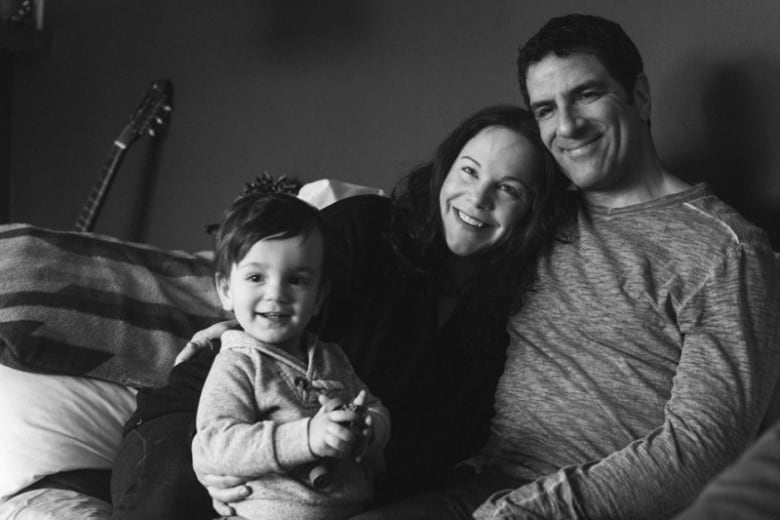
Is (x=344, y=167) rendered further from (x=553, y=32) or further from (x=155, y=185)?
(x=553, y=32)

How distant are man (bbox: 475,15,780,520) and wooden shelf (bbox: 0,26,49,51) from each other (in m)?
2.20

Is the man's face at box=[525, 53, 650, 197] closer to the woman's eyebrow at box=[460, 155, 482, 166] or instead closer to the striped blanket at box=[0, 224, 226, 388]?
the woman's eyebrow at box=[460, 155, 482, 166]

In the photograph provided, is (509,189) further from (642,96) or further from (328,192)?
(328,192)

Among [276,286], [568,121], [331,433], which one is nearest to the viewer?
[331,433]

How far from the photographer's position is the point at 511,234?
194cm

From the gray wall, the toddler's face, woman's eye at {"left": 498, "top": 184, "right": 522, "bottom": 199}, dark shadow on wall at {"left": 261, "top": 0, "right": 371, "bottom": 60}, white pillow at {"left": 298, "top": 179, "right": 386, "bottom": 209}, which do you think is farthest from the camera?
dark shadow on wall at {"left": 261, "top": 0, "right": 371, "bottom": 60}

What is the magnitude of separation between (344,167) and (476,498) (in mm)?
1270

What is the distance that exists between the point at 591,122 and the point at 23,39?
242 cm

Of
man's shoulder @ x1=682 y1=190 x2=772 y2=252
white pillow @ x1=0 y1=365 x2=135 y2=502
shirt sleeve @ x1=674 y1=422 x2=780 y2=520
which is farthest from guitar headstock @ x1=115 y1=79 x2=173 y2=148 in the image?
shirt sleeve @ x1=674 y1=422 x2=780 y2=520

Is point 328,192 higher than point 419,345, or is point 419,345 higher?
point 328,192

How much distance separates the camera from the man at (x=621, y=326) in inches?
61.4

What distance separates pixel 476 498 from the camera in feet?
5.83

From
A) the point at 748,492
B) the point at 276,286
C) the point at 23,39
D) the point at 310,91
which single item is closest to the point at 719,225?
the point at 276,286

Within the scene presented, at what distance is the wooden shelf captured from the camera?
3.49 m
